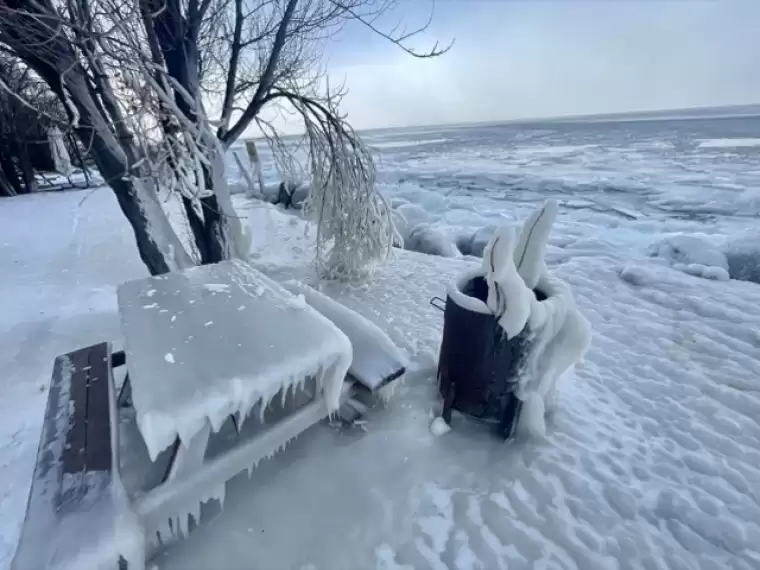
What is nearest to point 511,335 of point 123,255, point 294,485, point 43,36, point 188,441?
point 294,485

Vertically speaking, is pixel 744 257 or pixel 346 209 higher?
pixel 346 209

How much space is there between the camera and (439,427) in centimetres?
230

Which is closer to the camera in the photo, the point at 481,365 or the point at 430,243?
the point at 481,365

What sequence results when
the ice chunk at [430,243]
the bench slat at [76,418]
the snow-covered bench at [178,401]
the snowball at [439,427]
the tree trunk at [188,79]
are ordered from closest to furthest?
1. the snow-covered bench at [178,401]
2. the bench slat at [76,418]
3. the snowball at [439,427]
4. the tree trunk at [188,79]
5. the ice chunk at [430,243]

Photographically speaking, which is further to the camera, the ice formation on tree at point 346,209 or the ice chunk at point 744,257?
the ice chunk at point 744,257

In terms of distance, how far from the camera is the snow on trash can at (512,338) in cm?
198

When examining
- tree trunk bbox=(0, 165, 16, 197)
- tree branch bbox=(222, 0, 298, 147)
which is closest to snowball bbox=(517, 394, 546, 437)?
tree branch bbox=(222, 0, 298, 147)

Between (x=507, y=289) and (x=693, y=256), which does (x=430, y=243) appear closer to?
(x=693, y=256)

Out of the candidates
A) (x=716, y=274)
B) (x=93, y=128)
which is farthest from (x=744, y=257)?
(x=93, y=128)

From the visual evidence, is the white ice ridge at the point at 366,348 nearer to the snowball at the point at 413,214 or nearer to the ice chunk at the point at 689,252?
the ice chunk at the point at 689,252

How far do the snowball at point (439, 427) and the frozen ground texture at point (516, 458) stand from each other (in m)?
0.04

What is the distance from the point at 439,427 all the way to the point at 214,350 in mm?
1349

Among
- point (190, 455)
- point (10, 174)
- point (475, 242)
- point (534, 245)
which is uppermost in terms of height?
point (534, 245)

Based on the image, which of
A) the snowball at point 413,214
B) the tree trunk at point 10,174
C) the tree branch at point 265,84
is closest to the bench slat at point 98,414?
the tree branch at point 265,84
